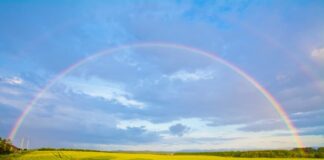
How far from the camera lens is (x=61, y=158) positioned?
5.02m

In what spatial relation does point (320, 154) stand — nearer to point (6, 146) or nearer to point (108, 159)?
point (108, 159)

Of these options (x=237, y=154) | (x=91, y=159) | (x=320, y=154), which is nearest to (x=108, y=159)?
(x=91, y=159)

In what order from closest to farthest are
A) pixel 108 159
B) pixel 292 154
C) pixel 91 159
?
1. pixel 91 159
2. pixel 108 159
3. pixel 292 154

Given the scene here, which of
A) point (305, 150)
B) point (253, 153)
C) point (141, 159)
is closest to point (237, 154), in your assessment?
point (253, 153)

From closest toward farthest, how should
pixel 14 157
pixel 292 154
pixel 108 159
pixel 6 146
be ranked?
pixel 14 157 < pixel 108 159 < pixel 6 146 < pixel 292 154

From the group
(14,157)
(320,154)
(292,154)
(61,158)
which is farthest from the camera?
(292,154)

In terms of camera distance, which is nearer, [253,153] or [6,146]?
[6,146]

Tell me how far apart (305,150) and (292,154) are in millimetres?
6050

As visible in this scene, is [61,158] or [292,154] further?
[292,154]

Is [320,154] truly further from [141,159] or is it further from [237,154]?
[141,159]

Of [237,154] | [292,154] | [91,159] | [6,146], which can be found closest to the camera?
[91,159]

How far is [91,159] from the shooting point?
7531 cm

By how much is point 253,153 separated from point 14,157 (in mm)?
143751

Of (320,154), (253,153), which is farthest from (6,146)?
(320,154)
